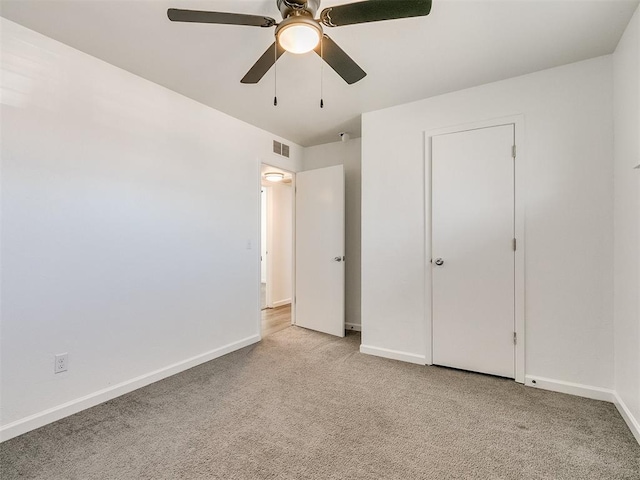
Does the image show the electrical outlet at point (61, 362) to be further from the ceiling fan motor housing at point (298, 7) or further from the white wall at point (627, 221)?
the white wall at point (627, 221)

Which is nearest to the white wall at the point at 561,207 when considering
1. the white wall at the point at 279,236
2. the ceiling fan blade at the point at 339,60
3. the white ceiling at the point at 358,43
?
the white ceiling at the point at 358,43

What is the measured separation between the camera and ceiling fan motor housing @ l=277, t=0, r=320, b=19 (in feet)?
4.94

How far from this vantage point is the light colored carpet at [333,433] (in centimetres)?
160

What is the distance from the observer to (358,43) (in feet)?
6.85

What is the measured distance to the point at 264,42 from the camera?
209 cm

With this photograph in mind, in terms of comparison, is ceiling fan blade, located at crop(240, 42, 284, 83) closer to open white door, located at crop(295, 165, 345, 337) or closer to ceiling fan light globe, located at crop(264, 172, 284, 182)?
open white door, located at crop(295, 165, 345, 337)

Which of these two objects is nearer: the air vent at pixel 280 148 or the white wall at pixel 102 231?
the white wall at pixel 102 231

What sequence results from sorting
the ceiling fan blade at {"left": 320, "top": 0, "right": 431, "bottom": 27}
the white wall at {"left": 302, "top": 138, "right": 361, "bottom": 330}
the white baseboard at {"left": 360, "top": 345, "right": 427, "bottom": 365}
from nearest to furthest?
the ceiling fan blade at {"left": 320, "top": 0, "right": 431, "bottom": 27} < the white baseboard at {"left": 360, "top": 345, "right": 427, "bottom": 365} < the white wall at {"left": 302, "top": 138, "right": 361, "bottom": 330}

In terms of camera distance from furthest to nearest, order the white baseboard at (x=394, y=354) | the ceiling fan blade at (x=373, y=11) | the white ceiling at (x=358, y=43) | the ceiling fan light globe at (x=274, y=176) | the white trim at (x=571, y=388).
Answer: the ceiling fan light globe at (x=274, y=176)
the white baseboard at (x=394, y=354)
the white trim at (x=571, y=388)
the white ceiling at (x=358, y=43)
the ceiling fan blade at (x=373, y=11)

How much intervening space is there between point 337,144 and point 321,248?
143 cm

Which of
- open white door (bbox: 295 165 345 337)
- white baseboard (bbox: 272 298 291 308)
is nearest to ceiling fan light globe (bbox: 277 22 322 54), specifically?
open white door (bbox: 295 165 345 337)

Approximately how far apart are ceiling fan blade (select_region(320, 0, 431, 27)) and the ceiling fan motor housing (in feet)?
0.30

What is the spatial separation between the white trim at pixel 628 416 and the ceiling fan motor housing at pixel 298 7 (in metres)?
2.92

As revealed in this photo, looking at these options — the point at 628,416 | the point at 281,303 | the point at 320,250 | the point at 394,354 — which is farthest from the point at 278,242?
the point at 628,416
